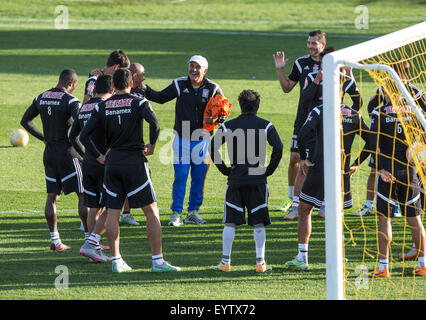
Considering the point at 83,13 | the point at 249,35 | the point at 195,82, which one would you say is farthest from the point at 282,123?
the point at 83,13

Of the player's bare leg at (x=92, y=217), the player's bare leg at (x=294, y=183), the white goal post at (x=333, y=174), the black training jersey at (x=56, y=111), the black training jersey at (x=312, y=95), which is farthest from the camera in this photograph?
the player's bare leg at (x=294, y=183)

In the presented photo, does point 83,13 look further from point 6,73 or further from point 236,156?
point 236,156

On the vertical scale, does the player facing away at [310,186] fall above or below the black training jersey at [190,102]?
below

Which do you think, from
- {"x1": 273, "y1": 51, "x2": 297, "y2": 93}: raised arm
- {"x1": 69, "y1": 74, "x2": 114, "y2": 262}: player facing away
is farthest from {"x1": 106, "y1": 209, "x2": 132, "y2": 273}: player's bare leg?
{"x1": 273, "y1": 51, "x2": 297, "y2": 93}: raised arm

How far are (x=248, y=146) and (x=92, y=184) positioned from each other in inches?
72.9

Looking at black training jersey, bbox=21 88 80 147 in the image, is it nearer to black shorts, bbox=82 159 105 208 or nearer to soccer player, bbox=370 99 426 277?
black shorts, bbox=82 159 105 208

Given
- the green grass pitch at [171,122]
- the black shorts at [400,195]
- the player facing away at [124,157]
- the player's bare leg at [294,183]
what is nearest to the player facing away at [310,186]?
the green grass pitch at [171,122]

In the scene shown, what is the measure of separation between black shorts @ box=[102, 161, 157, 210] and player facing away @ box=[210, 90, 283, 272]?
80 centimetres

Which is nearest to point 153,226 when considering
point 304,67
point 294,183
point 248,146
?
point 248,146

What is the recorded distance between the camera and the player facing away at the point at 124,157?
7637 millimetres

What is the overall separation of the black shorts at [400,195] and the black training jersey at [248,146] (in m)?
1.10

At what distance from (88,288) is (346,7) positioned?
3390 cm

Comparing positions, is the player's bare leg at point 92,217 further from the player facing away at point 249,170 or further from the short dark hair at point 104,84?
the player facing away at point 249,170

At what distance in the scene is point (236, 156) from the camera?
7.79 metres
